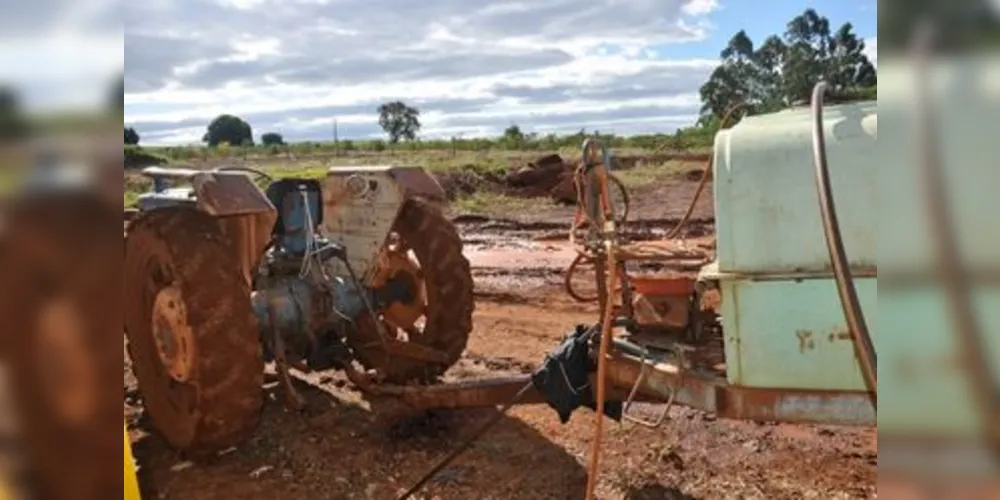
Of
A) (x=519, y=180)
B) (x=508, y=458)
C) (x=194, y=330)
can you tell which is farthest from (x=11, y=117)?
(x=519, y=180)

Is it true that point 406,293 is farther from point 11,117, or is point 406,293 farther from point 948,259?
point 948,259

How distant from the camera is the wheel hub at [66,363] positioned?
0.83 meters

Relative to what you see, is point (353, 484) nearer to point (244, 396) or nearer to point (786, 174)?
point (244, 396)

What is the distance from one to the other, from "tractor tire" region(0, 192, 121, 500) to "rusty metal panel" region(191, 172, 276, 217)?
387 centimetres

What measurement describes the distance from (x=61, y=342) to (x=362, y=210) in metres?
5.08

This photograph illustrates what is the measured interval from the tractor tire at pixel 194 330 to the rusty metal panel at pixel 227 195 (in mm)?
182

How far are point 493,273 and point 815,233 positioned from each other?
963cm

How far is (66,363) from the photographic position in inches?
33.6

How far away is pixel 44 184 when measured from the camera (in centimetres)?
80

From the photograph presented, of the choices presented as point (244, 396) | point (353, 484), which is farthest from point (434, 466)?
point (244, 396)

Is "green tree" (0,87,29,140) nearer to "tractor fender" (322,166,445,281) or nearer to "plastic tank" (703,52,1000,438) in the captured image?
"plastic tank" (703,52,1000,438)

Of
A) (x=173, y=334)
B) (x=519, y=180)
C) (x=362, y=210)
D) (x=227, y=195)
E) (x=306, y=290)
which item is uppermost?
(x=519, y=180)

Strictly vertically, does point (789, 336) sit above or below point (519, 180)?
below

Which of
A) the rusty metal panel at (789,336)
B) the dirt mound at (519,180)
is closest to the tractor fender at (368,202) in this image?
the rusty metal panel at (789,336)
